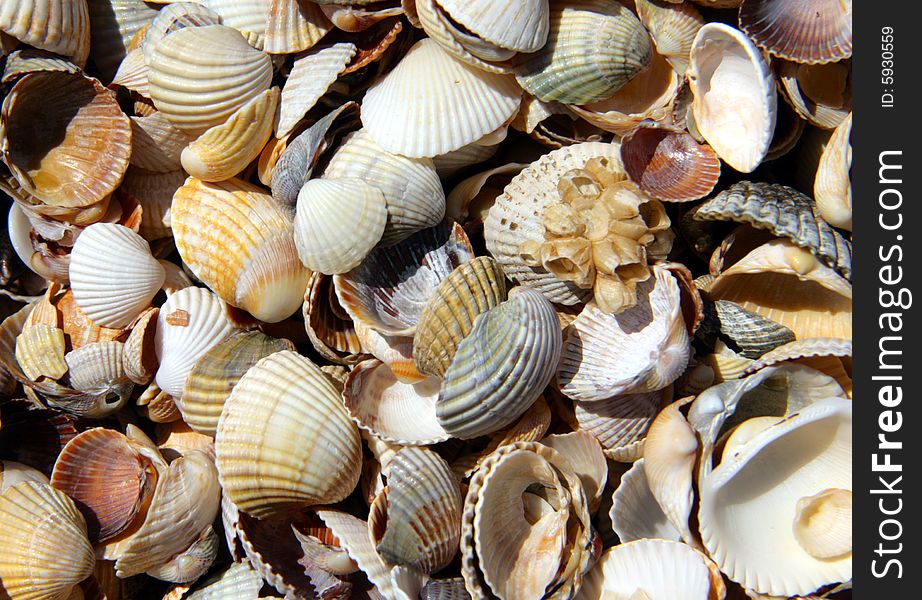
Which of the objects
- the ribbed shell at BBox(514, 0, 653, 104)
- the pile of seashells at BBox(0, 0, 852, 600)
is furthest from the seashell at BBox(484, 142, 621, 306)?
the ribbed shell at BBox(514, 0, 653, 104)

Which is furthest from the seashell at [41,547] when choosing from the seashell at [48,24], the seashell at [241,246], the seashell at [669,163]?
the seashell at [669,163]

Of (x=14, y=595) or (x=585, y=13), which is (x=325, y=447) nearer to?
(x=14, y=595)

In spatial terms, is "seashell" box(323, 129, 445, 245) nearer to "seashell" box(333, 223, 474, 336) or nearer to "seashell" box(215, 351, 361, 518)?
"seashell" box(333, 223, 474, 336)

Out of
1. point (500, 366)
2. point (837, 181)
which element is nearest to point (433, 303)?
point (500, 366)

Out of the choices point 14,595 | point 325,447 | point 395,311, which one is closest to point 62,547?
point 14,595

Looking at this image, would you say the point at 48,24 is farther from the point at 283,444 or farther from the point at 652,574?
the point at 652,574
